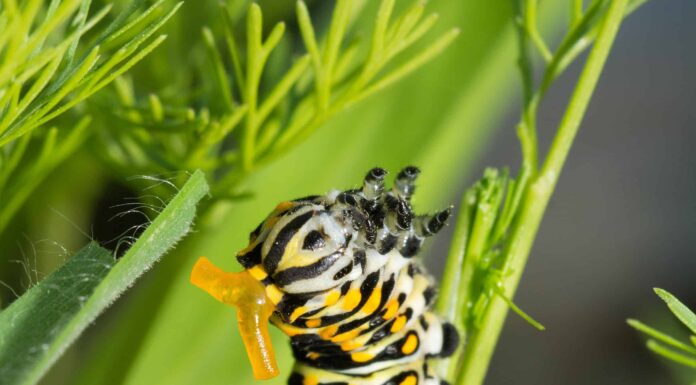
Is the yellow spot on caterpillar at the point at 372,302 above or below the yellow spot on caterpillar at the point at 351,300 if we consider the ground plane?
below

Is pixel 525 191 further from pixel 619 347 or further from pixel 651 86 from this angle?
pixel 651 86

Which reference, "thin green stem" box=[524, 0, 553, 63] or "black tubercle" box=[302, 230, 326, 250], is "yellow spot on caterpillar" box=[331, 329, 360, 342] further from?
"thin green stem" box=[524, 0, 553, 63]

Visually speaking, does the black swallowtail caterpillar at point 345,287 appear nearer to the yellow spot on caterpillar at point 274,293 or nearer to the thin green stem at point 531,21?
the yellow spot on caterpillar at point 274,293

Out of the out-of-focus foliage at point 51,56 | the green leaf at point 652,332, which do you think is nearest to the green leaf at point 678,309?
the green leaf at point 652,332

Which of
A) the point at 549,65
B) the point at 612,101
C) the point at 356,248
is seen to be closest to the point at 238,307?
the point at 356,248

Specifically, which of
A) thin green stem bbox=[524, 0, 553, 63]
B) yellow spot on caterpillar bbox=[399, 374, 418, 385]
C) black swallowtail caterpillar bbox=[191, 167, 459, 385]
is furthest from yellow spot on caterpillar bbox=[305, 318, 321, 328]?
thin green stem bbox=[524, 0, 553, 63]

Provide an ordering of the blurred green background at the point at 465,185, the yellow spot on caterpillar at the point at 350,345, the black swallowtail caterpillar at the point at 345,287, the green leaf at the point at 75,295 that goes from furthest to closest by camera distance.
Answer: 1. the blurred green background at the point at 465,185
2. the yellow spot on caterpillar at the point at 350,345
3. the black swallowtail caterpillar at the point at 345,287
4. the green leaf at the point at 75,295

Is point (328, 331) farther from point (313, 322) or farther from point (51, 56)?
point (51, 56)

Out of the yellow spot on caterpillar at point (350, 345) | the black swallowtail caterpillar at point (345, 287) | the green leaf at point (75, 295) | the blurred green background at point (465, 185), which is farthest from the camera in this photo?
the blurred green background at point (465, 185)
